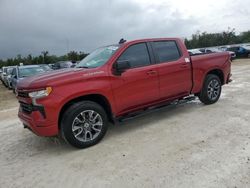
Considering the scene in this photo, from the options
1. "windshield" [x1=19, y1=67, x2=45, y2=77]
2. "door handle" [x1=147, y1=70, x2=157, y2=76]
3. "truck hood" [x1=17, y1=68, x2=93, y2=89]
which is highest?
"truck hood" [x1=17, y1=68, x2=93, y2=89]

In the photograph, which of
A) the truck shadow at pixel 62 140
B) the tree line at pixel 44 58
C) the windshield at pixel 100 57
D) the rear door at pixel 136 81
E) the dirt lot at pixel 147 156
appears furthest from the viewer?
the tree line at pixel 44 58

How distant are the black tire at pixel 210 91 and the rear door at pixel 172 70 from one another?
675 millimetres

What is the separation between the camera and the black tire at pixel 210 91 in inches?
267

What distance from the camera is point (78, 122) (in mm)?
4605

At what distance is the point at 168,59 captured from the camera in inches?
233

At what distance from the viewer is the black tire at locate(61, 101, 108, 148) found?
4.47m

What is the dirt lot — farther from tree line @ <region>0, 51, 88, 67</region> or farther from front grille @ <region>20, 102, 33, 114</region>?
tree line @ <region>0, 51, 88, 67</region>

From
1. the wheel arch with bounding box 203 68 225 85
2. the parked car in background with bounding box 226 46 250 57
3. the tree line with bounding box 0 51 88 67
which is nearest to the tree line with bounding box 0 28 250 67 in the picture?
the tree line with bounding box 0 51 88 67

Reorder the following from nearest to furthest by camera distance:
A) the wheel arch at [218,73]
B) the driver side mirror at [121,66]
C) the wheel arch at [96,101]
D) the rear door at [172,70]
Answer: the wheel arch at [96,101] < the driver side mirror at [121,66] < the rear door at [172,70] < the wheel arch at [218,73]

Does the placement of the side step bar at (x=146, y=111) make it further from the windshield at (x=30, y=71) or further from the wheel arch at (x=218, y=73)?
the windshield at (x=30, y=71)

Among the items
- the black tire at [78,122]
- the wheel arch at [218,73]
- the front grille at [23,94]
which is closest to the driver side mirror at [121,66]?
the black tire at [78,122]

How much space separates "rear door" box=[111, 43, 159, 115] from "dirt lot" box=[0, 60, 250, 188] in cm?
63

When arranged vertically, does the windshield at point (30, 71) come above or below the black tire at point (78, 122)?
above

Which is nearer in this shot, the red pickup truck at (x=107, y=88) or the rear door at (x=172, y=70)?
the red pickup truck at (x=107, y=88)
